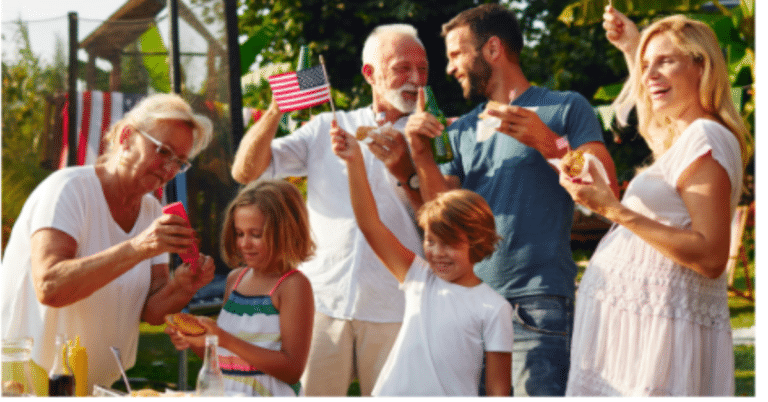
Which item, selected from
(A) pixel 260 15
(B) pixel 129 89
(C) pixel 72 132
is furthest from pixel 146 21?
(A) pixel 260 15

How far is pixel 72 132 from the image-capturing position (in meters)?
6.68

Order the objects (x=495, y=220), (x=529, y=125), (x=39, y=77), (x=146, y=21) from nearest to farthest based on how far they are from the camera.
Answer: (x=529, y=125)
(x=495, y=220)
(x=146, y=21)
(x=39, y=77)

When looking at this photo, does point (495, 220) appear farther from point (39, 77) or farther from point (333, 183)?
point (39, 77)

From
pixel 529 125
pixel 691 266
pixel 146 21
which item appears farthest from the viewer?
pixel 146 21

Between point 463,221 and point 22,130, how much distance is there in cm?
650

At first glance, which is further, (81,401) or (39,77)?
(39,77)

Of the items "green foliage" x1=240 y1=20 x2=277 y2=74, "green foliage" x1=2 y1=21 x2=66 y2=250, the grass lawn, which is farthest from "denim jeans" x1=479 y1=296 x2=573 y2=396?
"green foliage" x1=240 y1=20 x2=277 y2=74

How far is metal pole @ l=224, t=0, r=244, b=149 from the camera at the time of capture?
4.68 meters

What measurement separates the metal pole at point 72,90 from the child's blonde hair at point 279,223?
421 centimetres

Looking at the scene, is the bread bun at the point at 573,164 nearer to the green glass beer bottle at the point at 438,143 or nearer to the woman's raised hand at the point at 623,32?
the woman's raised hand at the point at 623,32

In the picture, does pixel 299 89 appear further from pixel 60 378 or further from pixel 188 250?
pixel 60 378

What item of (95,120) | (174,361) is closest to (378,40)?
(95,120)

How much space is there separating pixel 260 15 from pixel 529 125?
28.5 feet

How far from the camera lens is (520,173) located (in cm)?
298
